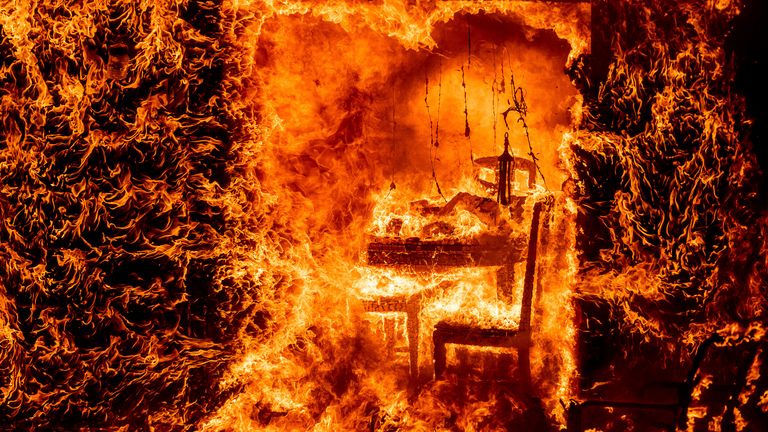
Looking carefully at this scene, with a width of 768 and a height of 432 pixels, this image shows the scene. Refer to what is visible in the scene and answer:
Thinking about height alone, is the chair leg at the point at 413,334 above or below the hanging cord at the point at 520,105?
below

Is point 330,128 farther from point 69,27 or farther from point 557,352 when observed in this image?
point 557,352

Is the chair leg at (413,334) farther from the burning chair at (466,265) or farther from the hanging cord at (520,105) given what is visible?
the hanging cord at (520,105)

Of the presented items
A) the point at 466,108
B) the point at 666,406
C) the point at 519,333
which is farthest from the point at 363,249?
the point at 666,406

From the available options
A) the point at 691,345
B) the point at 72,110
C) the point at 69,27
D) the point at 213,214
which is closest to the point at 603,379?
the point at 691,345

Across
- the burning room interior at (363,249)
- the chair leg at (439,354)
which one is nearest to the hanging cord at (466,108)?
the burning room interior at (363,249)

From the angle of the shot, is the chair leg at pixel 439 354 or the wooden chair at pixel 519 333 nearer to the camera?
the wooden chair at pixel 519 333

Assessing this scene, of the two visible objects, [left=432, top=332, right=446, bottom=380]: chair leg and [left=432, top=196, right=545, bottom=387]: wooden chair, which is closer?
[left=432, top=196, right=545, bottom=387]: wooden chair

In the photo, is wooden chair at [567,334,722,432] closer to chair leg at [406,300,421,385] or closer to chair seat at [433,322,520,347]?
chair seat at [433,322,520,347]

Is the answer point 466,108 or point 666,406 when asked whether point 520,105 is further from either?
Result: point 666,406

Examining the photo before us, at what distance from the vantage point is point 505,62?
6500 millimetres

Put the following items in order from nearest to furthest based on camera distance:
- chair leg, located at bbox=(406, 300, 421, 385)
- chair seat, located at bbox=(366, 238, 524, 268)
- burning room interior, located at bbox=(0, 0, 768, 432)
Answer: burning room interior, located at bbox=(0, 0, 768, 432)
chair seat, located at bbox=(366, 238, 524, 268)
chair leg, located at bbox=(406, 300, 421, 385)

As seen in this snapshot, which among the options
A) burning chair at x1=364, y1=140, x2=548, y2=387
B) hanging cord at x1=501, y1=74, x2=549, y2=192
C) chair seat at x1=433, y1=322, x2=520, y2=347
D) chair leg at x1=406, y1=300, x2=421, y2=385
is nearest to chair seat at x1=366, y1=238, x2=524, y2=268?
burning chair at x1=364, y1=140, x2=548, y2=387

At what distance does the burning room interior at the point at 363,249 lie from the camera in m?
4.86

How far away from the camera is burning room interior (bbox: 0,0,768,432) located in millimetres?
4863
